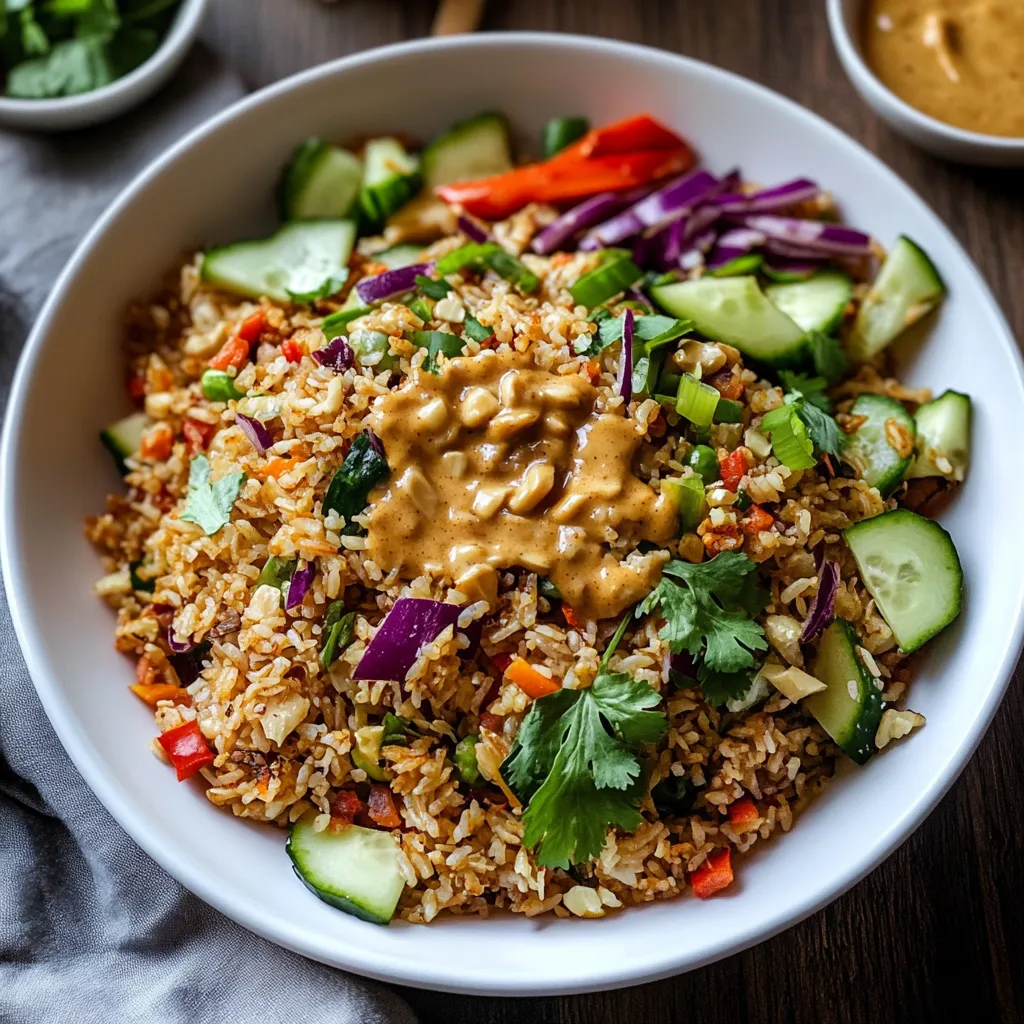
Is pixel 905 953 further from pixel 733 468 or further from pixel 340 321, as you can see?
pixel 340 321

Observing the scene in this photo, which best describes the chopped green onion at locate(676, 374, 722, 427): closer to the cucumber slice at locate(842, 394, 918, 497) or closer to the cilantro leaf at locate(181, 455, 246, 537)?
the cucumber slice at locate(842, 394, 918, 497)

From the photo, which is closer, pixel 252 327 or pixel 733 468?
pixel 733 468

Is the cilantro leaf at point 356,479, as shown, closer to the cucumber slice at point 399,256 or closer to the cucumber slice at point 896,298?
the cucumber slice at point 399,256

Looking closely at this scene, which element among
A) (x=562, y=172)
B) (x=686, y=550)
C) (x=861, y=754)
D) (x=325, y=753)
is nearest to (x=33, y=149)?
(x=562, y=172)

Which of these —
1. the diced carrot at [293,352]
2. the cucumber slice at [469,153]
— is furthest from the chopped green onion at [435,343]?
the cucumber slice at [469,153]

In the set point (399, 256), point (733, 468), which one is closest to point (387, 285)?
point (399, 256)

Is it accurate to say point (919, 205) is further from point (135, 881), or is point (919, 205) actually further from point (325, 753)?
point (135, 881)

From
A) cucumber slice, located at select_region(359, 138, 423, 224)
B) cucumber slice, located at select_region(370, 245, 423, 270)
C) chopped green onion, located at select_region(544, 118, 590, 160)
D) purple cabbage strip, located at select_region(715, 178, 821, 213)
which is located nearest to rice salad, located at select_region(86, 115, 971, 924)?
cucumber slice, located at select_region(370, 245, 423, 270)
